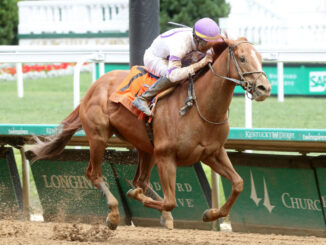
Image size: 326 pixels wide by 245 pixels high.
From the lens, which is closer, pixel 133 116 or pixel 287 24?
pixel 133 116

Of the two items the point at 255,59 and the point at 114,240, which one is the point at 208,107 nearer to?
the point at 255,59

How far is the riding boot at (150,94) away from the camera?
523cm

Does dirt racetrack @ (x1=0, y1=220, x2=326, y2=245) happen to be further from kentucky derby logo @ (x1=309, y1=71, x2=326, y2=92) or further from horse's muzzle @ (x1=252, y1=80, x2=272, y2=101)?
kentucky derby logo @ (x1=309, y1=71, x2=326, y2=92)

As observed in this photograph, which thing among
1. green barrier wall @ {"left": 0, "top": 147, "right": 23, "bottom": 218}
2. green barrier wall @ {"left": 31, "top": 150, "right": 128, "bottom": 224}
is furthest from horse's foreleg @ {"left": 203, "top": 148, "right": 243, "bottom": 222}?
green barrier wall @ {"left": 0, "top": 147, "right": 23, "bottom": 218}

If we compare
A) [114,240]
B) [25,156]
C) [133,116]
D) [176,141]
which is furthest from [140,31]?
[25,156]

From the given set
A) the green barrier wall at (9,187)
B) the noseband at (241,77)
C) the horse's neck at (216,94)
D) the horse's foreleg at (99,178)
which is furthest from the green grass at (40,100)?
the noseband at (241,77)

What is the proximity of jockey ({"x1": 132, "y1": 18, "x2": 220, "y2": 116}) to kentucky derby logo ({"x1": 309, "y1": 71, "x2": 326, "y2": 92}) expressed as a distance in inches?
374

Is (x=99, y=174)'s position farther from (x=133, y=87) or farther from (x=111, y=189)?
(x=111, y=189)

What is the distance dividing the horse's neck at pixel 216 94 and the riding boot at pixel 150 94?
27 cm

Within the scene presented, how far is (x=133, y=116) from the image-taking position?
556 cm

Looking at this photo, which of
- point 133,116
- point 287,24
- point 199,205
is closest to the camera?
point 133,116

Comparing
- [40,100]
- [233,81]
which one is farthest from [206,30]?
[40,100]

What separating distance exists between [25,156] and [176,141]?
2646mm

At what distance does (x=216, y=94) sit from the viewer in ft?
16.5
